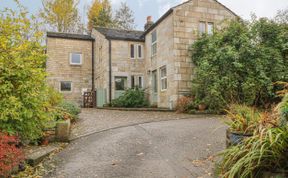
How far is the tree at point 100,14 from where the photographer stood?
3323 centimetres

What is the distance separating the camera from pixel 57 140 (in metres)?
7.21

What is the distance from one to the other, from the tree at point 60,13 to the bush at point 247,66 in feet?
70.6

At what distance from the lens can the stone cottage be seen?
50.8ft

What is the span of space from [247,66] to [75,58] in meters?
15.2

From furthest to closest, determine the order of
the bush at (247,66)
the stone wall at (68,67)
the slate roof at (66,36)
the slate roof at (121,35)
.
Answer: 1. the slate roof at (66,36)
2. the stone wall at (68,67)
3. the slate roof at (121,35)
4. the bush at (247,66)

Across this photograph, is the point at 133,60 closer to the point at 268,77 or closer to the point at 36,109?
the point at 268,77

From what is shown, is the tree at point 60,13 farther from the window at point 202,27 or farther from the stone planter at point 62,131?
the stone planter at point 62,131

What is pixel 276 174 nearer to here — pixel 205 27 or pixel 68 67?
pixel 205 27

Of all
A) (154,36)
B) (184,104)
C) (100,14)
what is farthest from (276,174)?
(100,14)

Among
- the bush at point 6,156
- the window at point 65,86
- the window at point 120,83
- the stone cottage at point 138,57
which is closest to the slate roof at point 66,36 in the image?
the stone cottage at point 138,57

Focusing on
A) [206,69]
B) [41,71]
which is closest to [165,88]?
[206,69]

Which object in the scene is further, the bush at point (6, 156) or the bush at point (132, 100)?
the bush at point (132, 100)

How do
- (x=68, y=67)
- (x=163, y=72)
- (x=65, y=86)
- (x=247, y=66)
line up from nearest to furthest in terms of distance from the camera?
(x=247, y=66) < (x=163, y=72) < (x=65, y=86) < (x=68, y=67)

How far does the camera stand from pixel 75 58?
2306 centimetres
